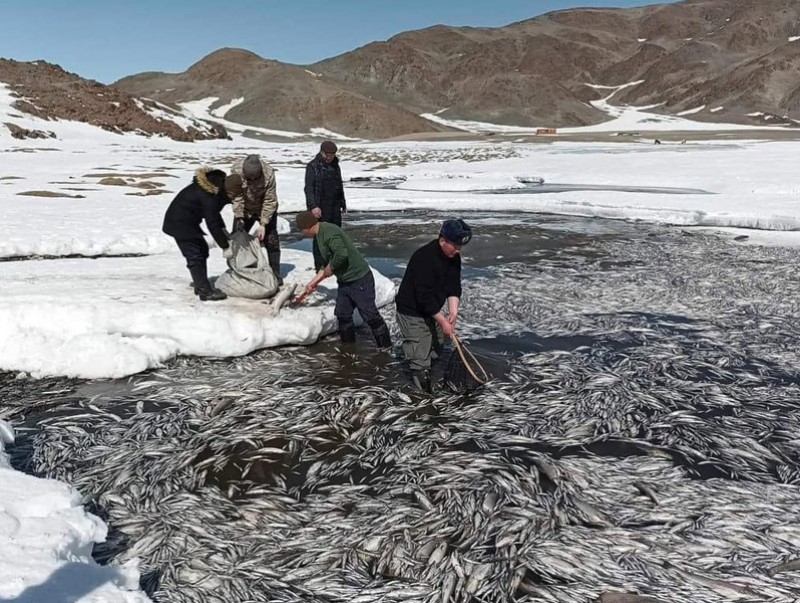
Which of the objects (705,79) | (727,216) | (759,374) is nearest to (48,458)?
(759,374)

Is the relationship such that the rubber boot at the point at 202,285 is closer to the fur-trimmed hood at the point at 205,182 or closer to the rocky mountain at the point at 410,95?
the fur-trimmed hood at the point at 205,182

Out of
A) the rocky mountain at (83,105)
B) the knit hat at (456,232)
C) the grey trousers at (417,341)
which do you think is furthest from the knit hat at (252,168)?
the rocky mountain at (83,105)

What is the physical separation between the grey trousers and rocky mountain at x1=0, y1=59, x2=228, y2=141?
6771 cm

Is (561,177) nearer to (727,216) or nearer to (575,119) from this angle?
(727,216)

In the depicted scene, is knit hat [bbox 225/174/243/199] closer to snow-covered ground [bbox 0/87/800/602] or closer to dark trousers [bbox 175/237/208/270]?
dark trousers [bbox 175/237/208/270]

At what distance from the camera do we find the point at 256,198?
9.21m

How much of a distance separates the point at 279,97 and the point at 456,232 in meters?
145

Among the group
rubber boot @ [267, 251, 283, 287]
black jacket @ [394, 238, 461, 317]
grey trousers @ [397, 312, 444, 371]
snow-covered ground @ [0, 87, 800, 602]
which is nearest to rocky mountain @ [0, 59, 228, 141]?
snow-covered ground @ [0, 87, 800, 602]

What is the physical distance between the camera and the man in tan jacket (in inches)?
349

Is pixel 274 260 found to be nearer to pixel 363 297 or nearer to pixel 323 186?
pixel 323 186

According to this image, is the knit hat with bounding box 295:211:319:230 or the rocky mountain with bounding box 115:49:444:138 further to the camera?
the rocky mountain with bounding box 115:49:444:138

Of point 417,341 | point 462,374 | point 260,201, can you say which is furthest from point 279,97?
point 462,374

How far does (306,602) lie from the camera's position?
160 inches

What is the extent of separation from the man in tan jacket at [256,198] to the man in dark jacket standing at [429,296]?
9.74 feet
